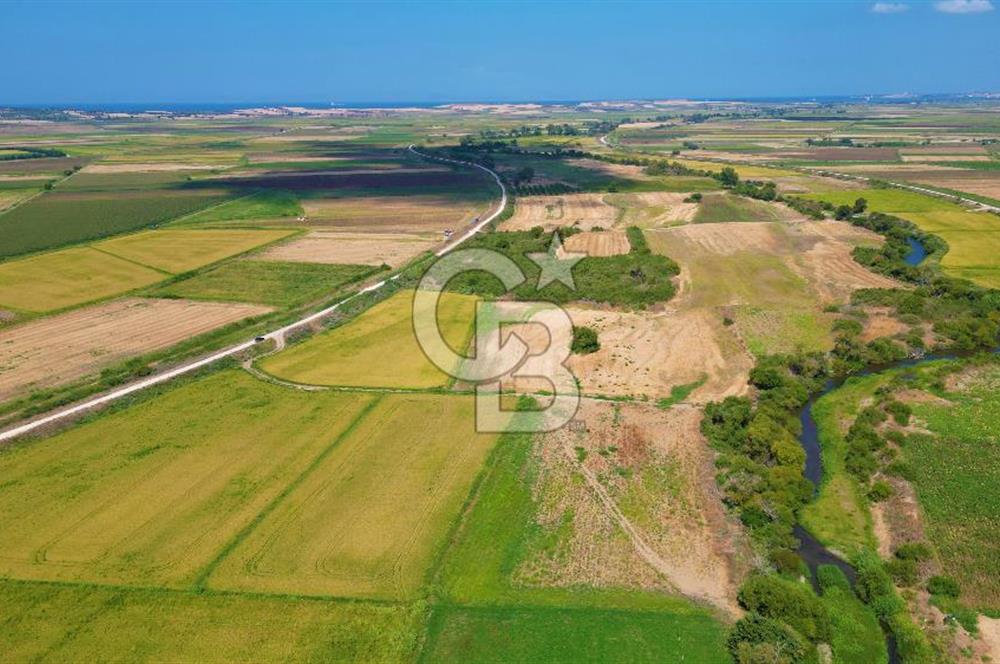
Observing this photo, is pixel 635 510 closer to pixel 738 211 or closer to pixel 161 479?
pixel 161 479

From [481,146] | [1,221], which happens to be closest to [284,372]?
[1,221]

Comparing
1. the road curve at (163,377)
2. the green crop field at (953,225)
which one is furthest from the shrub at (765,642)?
the green crop field at (953,225)

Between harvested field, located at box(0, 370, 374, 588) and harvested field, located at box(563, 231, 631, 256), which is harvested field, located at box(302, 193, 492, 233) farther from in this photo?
harvested field, located at box(0, 370, 374, 588)

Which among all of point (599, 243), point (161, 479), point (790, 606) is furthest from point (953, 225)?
point (161, 479)

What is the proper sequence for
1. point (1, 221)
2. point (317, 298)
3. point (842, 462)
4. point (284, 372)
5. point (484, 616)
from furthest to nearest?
point (1, 221), point (317, 298), point (284, 372), point (842, 462), point (484, 616)

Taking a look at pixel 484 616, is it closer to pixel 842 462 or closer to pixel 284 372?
pixel 842 462

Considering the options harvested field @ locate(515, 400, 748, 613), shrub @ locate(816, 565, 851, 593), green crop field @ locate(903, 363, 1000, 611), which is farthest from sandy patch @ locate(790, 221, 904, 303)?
shrub @ locate(816, 565, 851, 593)
